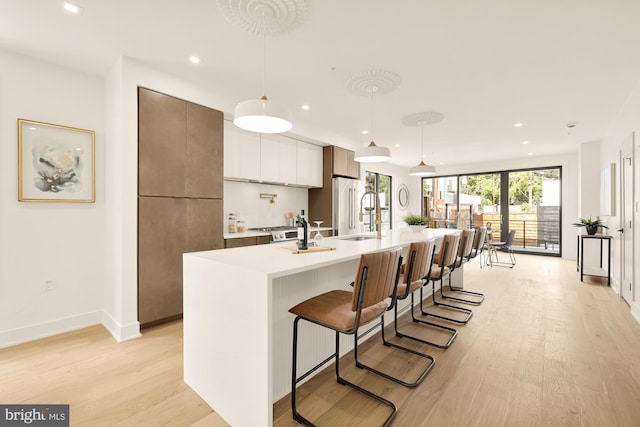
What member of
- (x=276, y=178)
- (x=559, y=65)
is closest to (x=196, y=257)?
(x=276, y=178)

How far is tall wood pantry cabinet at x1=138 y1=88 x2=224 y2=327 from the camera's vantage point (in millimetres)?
2852

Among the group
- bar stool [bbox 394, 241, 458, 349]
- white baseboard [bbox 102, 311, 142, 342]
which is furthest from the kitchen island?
white baseboard [bbox 102, 311, 142, 342]

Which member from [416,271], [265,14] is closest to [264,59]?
[265,14]

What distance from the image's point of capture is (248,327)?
1474mm

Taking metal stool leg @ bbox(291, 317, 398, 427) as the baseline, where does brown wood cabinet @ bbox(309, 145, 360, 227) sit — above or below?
above

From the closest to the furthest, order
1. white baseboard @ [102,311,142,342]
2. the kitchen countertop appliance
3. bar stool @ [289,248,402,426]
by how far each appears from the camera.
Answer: bar stool @ [289,248,402,426], white baseboard @ [102,311,142,342], the kitchen countertop appliance

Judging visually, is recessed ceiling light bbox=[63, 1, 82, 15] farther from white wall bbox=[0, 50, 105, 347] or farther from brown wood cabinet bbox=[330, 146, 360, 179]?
brown wood cabinet bbox=[330, 146, 360, 179]

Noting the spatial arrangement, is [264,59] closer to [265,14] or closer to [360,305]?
[265,14]

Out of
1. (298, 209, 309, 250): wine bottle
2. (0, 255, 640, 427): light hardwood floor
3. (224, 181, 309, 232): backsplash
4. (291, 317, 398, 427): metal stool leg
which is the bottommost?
(0, 255, 640, 427): light hardwood floor

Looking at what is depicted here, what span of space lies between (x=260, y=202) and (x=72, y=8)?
3062mm

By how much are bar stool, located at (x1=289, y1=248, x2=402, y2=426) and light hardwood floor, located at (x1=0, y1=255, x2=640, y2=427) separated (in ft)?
0.75

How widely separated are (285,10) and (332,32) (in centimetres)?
46

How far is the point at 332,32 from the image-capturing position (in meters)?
2.29

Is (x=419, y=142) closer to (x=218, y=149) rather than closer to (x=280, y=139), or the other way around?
(x=280, y=139)
